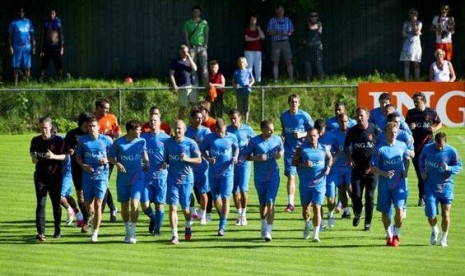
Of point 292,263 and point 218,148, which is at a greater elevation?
point 218,148

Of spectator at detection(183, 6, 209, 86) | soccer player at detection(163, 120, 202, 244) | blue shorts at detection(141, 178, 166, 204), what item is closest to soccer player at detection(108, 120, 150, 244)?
blue shorts at detection(141, 178, 166, 204)

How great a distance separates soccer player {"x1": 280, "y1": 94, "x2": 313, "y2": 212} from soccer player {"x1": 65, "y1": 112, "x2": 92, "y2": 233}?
13.0ft

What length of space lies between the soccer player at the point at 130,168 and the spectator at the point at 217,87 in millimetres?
11535

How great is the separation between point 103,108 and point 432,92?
1340cm

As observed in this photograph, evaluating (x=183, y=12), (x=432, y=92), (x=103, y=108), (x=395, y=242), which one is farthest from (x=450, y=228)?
(x=183, y=12)

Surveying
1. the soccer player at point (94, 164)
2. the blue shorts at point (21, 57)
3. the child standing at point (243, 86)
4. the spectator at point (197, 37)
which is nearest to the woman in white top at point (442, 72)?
the child standing at point (243, 86)

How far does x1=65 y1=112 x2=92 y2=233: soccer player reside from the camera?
2527 cm

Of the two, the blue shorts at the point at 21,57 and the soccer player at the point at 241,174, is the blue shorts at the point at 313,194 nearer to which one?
the soccer player at the point at 241,174

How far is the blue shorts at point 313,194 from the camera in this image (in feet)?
81.0

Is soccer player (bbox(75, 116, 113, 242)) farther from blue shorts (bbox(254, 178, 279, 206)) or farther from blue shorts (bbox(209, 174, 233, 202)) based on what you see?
blue shorts (bbox(254, 178, 279, 206))

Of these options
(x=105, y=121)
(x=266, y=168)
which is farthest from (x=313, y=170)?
(x=105, y=121)

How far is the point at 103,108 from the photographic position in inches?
1034

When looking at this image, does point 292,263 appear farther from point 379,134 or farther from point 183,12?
point 183,12

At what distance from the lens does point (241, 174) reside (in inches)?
1044
